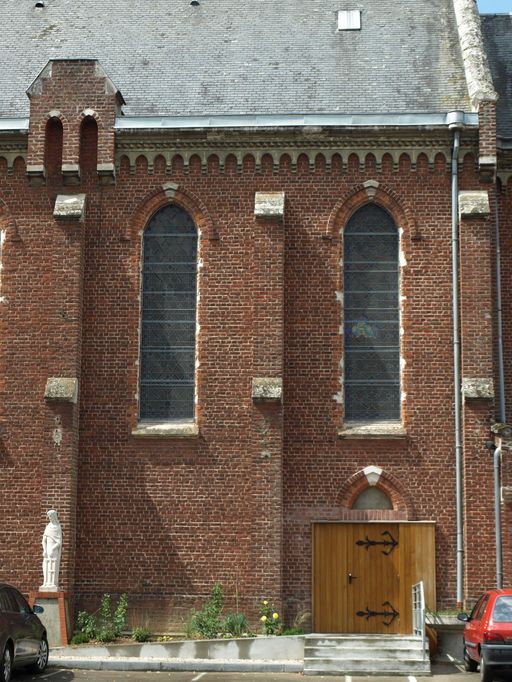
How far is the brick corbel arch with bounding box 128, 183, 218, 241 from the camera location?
71.8ft

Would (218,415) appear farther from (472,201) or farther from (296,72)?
(296,72)

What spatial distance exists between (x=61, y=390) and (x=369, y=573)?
686 cm

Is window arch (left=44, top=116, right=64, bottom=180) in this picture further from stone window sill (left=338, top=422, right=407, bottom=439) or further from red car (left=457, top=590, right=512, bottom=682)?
red car (left=457, top=590, right=512, bottom=682)

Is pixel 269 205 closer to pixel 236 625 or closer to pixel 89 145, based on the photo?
pixel 89 145

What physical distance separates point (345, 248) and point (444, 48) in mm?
5879

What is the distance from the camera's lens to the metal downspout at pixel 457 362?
65.9 feet

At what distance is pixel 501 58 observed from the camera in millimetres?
25219

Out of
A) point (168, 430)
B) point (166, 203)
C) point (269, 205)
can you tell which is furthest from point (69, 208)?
point (168, 430)

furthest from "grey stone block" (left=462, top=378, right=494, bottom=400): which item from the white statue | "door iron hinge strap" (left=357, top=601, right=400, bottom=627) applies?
the white statue

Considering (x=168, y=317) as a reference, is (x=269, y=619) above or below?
below

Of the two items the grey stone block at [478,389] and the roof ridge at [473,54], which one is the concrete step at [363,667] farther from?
the roof ridge at [473,54]

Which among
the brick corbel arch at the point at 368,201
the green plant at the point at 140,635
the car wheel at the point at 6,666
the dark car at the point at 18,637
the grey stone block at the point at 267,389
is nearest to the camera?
the car wheel at the point at 6,666

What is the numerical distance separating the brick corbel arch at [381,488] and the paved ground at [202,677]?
3807 mm

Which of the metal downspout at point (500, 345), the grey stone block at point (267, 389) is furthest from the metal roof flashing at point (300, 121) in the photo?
the grey stone block at point (267, 389)
